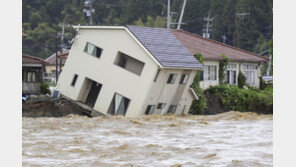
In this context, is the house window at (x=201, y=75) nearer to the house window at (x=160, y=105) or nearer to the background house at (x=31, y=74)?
the house window at (x=160, y=105)

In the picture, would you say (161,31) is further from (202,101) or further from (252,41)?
(252,41)

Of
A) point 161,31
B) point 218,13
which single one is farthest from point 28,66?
point 218,13

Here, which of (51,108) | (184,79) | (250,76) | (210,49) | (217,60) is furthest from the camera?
(250,76)

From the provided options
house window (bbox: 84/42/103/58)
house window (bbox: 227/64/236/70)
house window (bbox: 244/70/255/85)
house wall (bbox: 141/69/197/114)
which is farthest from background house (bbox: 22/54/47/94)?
house window (bbox: 244/70/255/85)

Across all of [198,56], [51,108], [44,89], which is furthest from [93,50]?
[44,89]

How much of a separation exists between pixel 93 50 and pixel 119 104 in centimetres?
433

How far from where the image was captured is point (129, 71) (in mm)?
35344

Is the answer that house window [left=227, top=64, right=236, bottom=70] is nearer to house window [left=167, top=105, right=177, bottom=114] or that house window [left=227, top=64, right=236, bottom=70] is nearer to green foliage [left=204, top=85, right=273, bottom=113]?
green foliage [left=204, top=85, right=273, bottom=113]

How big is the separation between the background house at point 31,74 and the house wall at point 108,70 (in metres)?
7.17

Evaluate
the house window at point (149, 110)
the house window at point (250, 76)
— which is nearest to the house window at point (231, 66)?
the house window at point (250, 76)

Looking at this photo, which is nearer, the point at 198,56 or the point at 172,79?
the point at 172,79

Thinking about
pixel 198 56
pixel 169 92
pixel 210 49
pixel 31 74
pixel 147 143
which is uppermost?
pixel 210 49

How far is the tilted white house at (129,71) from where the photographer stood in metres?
34.6

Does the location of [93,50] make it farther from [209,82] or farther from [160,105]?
[209,82]
